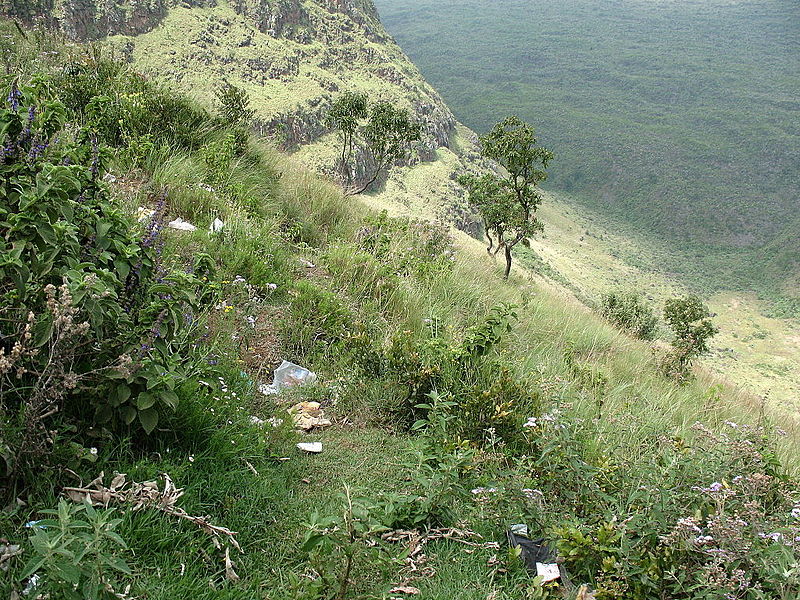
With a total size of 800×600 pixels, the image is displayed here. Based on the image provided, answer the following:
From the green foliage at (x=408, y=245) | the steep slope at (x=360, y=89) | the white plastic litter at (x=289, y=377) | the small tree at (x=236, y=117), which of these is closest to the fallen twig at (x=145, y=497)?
the white plastic litter at (x=289, y=377)

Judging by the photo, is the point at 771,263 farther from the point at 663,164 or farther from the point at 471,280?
the point at 471,280

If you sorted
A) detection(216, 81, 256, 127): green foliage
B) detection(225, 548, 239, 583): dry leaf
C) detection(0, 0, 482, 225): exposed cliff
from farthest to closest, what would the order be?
detection(0, 0, 482, 225): exposed cliff < detection(216, 81, 256, 127): green foliage < detection(225, 548, 239, 583): dry leaf

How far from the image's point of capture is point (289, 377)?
3.60 m

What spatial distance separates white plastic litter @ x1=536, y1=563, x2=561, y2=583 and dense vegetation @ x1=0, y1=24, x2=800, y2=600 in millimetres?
32

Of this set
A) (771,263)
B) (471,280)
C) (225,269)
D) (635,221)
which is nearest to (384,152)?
(471,280)

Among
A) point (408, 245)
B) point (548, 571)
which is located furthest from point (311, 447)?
point (408, 245)

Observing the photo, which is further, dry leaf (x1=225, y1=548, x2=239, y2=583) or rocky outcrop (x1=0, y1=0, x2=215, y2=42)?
rocky outcrop (x1=0, y1=0, x2=215, y2=42)

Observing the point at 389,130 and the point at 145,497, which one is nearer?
the point at 145,497

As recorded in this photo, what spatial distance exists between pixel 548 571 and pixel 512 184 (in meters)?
24.5

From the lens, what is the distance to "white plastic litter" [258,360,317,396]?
11.5 ft

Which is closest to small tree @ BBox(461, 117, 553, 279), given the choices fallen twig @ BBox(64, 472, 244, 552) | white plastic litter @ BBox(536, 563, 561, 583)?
white plastic litter @ BBox(536, 563, 561, 583)

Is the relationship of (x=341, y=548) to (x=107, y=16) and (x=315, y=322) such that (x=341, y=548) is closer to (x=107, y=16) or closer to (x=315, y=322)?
(x=315, y=322)

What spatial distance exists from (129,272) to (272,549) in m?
1.28

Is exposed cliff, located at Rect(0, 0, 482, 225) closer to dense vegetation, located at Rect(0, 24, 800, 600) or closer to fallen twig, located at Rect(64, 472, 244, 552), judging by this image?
dense vegetation, located at Rect(0, 24, 800, 600)
